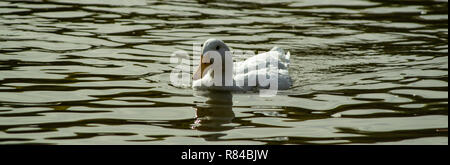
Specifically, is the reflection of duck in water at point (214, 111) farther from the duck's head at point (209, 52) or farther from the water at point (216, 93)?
the duck's head at point (209, 52)

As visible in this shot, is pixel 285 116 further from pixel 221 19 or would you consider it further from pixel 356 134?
pixel 221 19

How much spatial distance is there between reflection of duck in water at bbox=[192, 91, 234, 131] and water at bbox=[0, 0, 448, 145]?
19mm

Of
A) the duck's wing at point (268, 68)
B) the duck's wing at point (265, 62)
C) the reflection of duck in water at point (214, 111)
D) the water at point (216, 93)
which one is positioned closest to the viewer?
the water at point (216, 93)

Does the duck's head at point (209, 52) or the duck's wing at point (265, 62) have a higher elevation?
the duck's head at point (209, 52)

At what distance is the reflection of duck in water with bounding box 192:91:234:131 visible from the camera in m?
8.95

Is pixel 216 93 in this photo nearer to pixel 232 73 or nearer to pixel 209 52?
pixel 232 73

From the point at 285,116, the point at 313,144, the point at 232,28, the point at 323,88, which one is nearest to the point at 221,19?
the point at 232,28

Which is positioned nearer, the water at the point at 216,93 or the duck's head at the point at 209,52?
the water at the point at 216,93

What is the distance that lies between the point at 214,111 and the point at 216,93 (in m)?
1.19

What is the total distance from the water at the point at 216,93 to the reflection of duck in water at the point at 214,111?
2cm

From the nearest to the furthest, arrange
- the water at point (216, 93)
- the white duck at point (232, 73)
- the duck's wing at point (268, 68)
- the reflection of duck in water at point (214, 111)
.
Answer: the water at point (216, 93), the reflection of duck in water at point (214, 111), the white duck at point (232, 73), the duck's wing at point (268, 68)

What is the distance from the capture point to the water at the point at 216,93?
337 inches

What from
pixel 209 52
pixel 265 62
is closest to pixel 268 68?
pixel 265 62

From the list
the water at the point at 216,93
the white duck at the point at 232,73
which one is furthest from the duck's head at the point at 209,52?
the water at the point at 216,93
